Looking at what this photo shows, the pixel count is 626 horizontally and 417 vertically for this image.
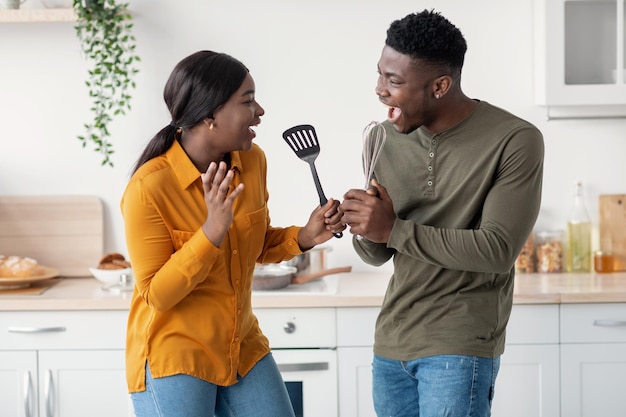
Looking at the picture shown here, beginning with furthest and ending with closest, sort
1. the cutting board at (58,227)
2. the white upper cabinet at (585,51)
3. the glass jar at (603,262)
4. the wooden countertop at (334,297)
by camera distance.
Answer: the cutting board at (58,227)
the glass jar at (603,262)
the white upper cabinet at (585,51)
the wooden countertop at (334,297)

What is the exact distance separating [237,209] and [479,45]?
169 cm

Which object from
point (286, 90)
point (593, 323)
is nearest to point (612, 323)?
point (593, 323)

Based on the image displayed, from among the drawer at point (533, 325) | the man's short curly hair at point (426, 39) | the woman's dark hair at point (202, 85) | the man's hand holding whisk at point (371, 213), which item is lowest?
the drawer at point (533, 325)

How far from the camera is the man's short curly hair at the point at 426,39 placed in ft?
5.91

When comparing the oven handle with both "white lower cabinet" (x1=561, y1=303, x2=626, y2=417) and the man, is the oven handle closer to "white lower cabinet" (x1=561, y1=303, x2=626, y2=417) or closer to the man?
"white lower cabinet" (x1=561, y1=303, x2=626, y2=417)

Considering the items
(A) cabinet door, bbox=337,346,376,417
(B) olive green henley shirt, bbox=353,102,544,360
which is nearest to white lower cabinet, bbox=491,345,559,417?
(A) cabinet door, bbox=337,346,376,417

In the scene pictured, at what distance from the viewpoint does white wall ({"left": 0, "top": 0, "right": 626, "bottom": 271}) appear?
335 cm

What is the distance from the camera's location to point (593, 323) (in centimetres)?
293

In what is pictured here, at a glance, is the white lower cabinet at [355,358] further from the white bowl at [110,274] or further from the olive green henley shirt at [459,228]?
the olive green henley shirt at [459,228]

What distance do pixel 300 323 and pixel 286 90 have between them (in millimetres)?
919

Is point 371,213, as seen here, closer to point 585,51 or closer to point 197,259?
point 197,259

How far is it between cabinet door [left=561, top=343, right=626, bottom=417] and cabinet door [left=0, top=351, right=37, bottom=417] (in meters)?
1.72

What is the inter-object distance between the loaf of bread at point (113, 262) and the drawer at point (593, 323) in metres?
1.49

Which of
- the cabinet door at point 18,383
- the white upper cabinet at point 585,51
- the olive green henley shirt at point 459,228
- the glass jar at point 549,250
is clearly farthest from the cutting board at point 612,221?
the cabinet door at point 18,383
